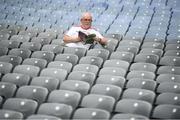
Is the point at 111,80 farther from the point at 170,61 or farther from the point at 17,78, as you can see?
the point at 17,78

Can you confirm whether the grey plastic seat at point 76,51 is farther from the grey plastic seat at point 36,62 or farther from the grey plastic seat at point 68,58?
the grey plastic seat at point 36,62

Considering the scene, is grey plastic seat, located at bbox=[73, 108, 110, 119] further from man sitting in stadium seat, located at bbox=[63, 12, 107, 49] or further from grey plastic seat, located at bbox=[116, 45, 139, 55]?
grey plastic seat, located at bbox=[116, 45, 139, 55]

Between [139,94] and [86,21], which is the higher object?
[86,21]

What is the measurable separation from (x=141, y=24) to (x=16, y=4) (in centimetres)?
388

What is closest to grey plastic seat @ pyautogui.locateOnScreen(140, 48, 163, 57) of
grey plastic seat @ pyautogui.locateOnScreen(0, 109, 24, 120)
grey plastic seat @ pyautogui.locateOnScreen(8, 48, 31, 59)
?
grey plastic seat @ pyautogui.locateOnScreen(8, 48, 31, 59)

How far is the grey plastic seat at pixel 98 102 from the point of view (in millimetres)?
4375

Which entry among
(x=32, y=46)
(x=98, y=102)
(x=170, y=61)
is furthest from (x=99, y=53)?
(x=98, y=102)

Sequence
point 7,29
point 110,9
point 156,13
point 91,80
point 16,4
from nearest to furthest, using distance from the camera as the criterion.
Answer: point 91,80, point 7,29, point 156,13, point 110,9, point 16,4

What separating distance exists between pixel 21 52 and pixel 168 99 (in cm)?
286

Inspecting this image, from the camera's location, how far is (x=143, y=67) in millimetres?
5457

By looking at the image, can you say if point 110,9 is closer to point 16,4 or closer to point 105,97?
point 16,4

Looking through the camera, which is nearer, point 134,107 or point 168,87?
point 134,107

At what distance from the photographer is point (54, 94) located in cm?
463

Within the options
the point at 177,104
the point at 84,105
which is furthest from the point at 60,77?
the point at 177,104
